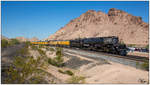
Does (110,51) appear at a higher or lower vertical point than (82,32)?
lower

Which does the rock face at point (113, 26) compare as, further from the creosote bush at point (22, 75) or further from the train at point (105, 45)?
the creosote bush at point (22, 75)

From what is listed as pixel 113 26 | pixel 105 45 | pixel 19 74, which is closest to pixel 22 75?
pixel 19 74

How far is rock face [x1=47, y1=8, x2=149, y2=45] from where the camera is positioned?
299 feet

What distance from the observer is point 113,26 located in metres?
104

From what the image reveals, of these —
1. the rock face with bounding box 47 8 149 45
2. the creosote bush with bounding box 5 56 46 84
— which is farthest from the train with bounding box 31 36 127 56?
the rock face with bounding box 47 8 149 45

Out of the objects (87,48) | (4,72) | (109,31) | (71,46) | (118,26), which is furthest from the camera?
(118,26)

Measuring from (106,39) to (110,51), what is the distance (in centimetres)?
254

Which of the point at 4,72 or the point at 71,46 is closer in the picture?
the point at 4,72

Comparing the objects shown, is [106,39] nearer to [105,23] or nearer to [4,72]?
[4,72]

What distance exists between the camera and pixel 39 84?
30.6 feet

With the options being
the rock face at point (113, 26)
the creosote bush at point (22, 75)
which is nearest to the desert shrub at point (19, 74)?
the creosote bush at point (22, 75)

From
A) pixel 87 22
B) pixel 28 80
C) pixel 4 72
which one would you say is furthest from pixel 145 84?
pixel 87 22

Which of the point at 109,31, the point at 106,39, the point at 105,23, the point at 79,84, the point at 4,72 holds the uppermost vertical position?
the point at 105,23

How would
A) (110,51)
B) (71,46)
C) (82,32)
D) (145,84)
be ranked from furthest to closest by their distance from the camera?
(82,32), (71,46), (110,51), (145,84)
